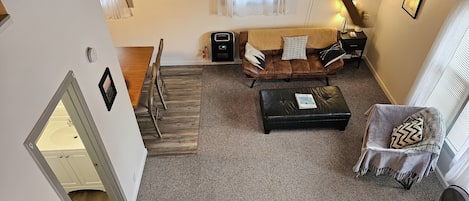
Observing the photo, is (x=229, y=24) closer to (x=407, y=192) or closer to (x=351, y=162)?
(x=351, y=162)

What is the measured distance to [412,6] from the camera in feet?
14.4

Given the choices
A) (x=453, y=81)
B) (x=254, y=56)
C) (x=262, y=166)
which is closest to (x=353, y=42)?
(x=254, y=56)

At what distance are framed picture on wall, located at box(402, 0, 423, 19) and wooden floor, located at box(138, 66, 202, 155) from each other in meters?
3.43

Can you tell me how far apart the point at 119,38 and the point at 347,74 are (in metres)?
4.15

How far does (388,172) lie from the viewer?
3662 millimetres

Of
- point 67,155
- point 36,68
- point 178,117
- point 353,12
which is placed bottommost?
point 178,117

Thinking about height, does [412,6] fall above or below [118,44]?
above

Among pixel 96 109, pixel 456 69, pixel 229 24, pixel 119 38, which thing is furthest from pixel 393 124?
pixel 119 38

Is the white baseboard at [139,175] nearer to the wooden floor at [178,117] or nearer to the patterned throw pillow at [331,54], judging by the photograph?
the wooden floor at [178,117]

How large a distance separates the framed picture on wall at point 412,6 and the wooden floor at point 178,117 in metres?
3.43

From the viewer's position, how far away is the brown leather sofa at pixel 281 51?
201 inches

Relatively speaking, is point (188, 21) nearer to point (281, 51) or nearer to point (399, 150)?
point (281, 51)

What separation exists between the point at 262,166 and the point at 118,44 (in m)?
3.42

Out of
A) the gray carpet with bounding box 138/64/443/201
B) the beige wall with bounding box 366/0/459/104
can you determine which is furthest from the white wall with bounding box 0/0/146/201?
the beige wall with bounding box 366/0/459/104
